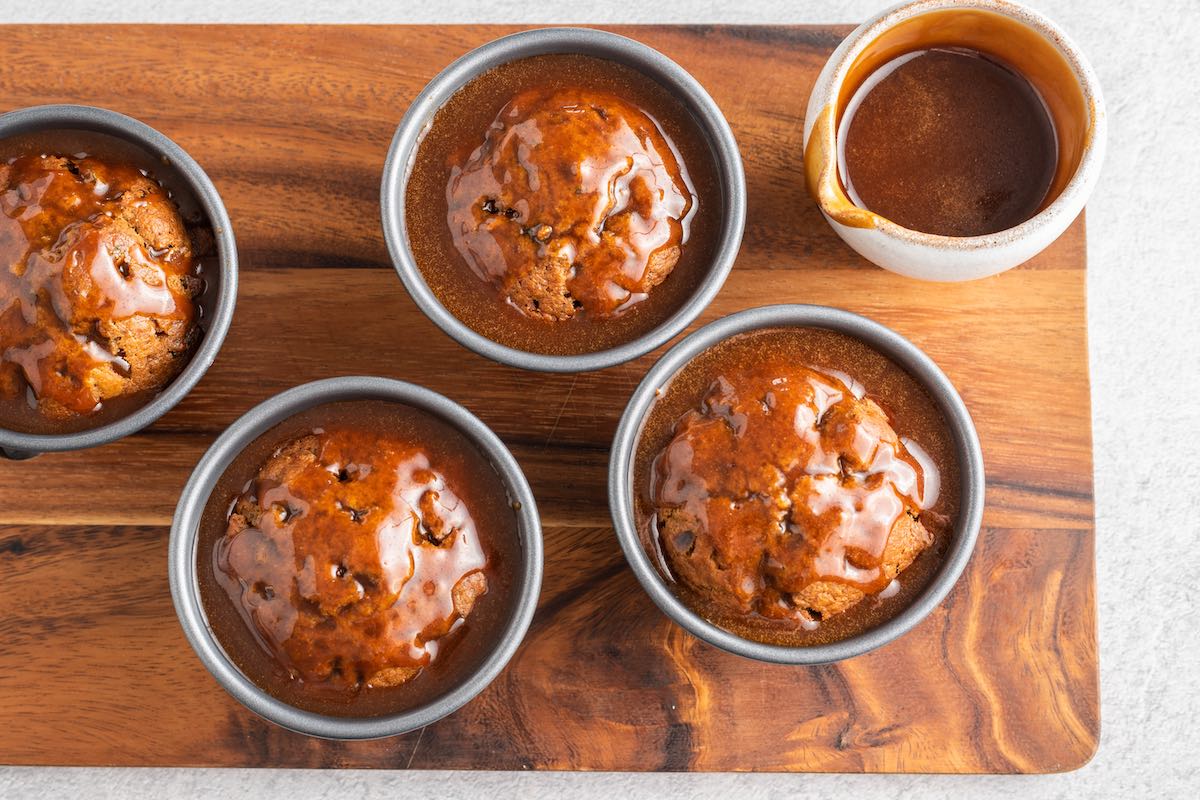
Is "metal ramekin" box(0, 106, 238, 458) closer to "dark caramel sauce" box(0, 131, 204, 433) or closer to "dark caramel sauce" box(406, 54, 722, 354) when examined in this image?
"dark caramel sauce" box(0, 131, 204, 433)

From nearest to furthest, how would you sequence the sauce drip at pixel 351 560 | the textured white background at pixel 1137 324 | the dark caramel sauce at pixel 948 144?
the sauce drip at pixel 351 560
the dark caramel sauce at pixel 948 144
the textured white background at pixel 1137 324

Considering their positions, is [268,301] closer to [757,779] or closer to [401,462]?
[401,462]

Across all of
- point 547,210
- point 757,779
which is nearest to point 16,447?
point 547,210

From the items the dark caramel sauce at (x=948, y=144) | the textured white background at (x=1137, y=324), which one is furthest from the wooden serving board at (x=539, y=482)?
the textured white background at (x=1137, y=324)

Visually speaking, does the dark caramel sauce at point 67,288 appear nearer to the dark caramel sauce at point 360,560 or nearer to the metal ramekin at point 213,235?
the metal ramekin at point 213,235

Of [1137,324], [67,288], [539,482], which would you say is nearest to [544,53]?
[539,482]

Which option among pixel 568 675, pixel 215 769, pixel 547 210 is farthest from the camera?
pixel 215 769
